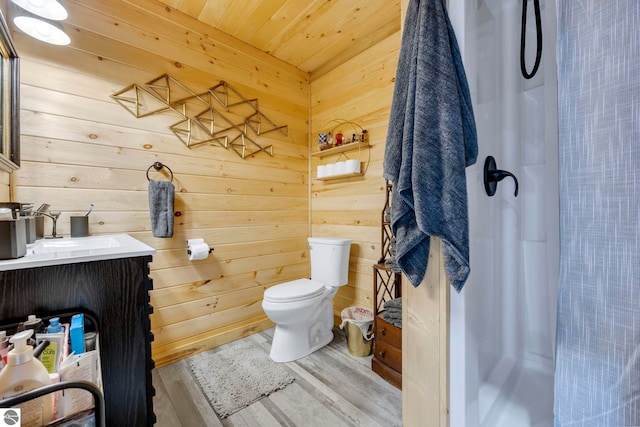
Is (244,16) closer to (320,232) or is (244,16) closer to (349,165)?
(349,165)

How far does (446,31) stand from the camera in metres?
0.76

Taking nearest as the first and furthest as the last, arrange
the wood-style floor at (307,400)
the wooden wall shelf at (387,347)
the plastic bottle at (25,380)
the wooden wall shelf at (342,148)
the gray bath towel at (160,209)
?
the plastic bottle at (25,380), the wood-style floor at (307,400), the wooden wall shelf at (387,347), the gray bath towel at (160,209), the wooden wall shelf at (342,148)

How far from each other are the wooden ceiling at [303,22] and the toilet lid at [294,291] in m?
2.02

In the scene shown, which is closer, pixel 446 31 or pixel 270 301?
pixel 446 31

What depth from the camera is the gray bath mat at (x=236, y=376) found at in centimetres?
145

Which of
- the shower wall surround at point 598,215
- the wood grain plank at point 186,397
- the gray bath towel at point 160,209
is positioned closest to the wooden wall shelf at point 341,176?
the gray bath towel at point 160,209

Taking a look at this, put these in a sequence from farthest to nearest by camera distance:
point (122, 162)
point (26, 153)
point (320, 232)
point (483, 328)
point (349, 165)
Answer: point (320, 232)
point (349, 165)
point (122, 162)
point (26, 153)
point (483, 328)

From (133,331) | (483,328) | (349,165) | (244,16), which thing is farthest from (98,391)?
(244,16)

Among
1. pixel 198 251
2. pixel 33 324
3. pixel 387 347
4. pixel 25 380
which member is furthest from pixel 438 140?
pixel 198 251

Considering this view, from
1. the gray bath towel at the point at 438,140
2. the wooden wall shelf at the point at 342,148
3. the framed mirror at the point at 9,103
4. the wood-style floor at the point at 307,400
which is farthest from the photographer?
the wooden wall shelf at the point at 342,148

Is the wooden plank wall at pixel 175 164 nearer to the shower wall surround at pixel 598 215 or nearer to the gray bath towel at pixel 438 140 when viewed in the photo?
the gray bath towel at pixel 438 140

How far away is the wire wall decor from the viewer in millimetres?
1790

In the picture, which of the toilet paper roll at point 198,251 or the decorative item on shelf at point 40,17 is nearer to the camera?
the decorative item on shelf at point 40,17

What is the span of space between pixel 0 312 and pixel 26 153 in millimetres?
1167
